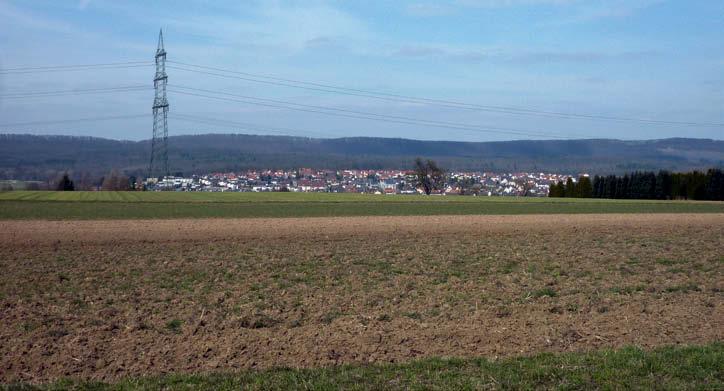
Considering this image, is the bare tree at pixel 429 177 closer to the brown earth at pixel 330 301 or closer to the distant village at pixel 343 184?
the distant village at pixel 343 184

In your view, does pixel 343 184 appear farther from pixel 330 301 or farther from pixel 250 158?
pixel 330 301

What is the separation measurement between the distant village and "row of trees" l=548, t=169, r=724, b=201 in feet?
22.9

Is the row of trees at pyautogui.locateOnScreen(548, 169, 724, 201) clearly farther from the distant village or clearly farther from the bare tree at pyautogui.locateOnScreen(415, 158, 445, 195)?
the bare tree at pyautogui.locateOnScreen(415, 158, 445, 195)

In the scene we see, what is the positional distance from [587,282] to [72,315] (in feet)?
31.5

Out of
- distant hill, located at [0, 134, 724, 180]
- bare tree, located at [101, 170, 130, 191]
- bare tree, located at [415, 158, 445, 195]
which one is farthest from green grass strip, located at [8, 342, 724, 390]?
bare tree, located at [415, 158, 445, 195]

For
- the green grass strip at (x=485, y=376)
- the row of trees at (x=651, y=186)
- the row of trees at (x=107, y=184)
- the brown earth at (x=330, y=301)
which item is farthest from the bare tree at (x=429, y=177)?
the green grass strip at (x=485, y=376)

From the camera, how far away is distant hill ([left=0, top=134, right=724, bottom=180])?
102m

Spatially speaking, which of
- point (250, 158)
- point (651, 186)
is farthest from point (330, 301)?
point (250, 158)

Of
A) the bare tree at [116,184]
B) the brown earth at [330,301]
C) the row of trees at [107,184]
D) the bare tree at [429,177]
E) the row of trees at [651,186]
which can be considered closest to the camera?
the brown earth at [330,301]

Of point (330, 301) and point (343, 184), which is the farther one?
point (343, 184)

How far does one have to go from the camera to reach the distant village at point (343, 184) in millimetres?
94000

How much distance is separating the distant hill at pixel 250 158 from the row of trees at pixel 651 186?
25.6 m

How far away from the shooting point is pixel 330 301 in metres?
12.4

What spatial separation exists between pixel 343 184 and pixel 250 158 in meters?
51.9
